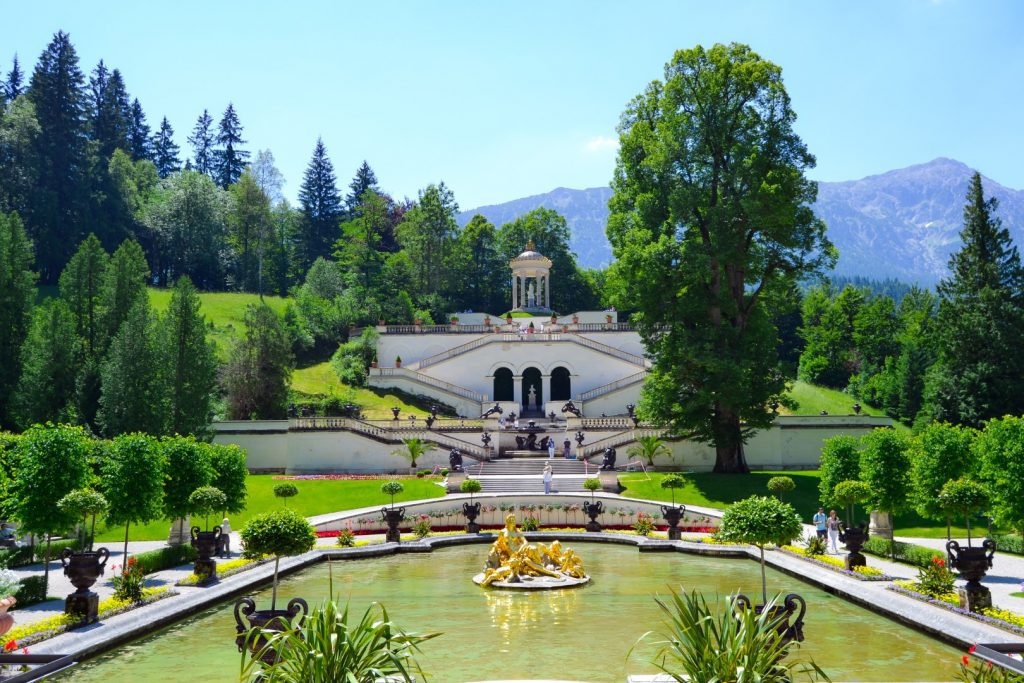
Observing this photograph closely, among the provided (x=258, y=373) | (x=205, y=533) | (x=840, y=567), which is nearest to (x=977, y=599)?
(x=840, y=567)

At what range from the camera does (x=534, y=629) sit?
1658cm

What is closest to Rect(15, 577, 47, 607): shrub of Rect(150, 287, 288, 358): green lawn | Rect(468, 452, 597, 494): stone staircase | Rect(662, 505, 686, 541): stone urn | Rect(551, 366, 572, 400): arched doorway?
Rect(662, 505, 686, 541): stone urn

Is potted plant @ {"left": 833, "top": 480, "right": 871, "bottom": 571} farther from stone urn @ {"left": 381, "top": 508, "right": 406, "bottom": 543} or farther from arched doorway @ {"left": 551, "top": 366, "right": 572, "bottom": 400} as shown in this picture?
arched doorway @ {"left": 551, "top": 366, "right": 572, "bottom": 400}

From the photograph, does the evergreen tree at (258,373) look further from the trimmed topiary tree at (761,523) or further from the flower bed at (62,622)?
the trimmed topiary tree at (761,523)

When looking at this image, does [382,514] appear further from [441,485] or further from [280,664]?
[280,664]

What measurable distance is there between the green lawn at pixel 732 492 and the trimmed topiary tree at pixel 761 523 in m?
16.3

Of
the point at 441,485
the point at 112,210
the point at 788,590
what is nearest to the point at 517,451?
the point at 441,485

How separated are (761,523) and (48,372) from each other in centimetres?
3629

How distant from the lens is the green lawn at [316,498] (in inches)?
1216

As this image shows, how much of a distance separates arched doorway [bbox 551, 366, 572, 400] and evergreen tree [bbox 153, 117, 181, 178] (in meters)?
84.0

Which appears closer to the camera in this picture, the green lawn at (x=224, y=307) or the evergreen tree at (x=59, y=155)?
the green lawn at (x=224, y=307)

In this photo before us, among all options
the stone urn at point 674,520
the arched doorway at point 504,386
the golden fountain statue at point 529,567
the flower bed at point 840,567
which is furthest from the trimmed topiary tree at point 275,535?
the arched doorway at point 504,386

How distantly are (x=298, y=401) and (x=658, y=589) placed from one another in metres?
36.1

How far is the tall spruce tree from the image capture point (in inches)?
1747
